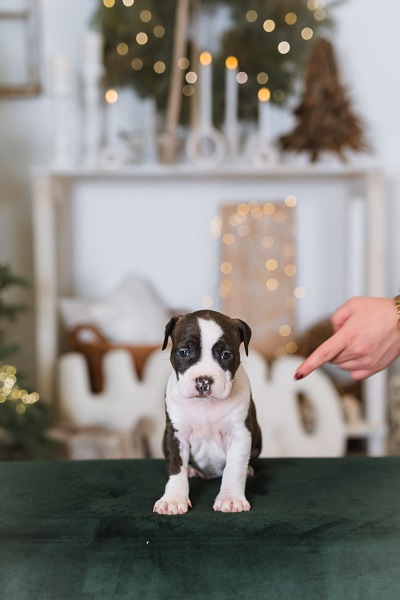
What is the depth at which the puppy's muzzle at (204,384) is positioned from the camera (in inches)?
41.4

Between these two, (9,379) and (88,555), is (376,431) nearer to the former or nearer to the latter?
(9,379)

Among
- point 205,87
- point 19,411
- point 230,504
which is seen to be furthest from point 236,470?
point 205,87

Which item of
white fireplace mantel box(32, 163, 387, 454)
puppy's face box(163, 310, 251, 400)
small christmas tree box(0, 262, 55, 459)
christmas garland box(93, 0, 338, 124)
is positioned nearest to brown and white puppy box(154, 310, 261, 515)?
puppy's face box(163, 310, 251, 400)

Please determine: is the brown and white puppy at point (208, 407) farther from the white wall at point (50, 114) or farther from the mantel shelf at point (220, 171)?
the white wall at point (50, 114)

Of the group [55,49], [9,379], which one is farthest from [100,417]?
[55,49]

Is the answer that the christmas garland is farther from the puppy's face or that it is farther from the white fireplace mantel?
the puppy's face

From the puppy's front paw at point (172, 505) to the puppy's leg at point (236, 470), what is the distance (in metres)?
0.05

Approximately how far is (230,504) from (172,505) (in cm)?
8

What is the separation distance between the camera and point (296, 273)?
3479mm

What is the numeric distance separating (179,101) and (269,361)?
1.15 metres

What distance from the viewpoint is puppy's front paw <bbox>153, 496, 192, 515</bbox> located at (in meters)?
1.09

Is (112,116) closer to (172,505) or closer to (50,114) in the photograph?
(50,114)

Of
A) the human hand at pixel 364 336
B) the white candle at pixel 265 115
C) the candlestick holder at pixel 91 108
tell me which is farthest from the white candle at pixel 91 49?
the human hand at pixel 364 336

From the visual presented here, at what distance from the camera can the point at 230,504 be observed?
1097mm
